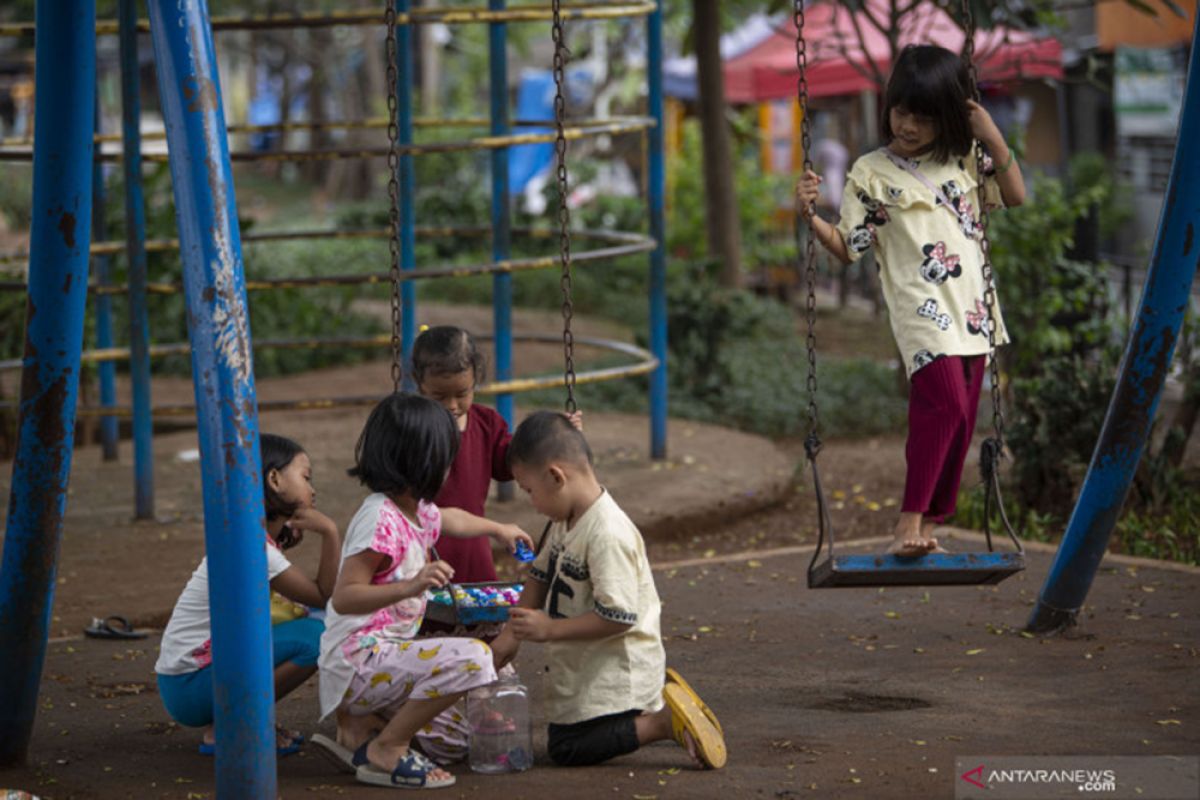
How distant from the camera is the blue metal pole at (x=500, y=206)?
6.89m

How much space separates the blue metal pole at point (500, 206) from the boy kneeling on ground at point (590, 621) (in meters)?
2.99

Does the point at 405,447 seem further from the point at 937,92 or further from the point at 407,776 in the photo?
the point at 937,92

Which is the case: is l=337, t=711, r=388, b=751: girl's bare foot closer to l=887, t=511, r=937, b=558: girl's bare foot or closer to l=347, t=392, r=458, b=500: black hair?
l=347, t=392, r=458, b=500: black hair

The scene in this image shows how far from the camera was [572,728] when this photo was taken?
3.91 meters

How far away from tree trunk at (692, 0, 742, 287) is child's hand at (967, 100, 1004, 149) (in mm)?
6845

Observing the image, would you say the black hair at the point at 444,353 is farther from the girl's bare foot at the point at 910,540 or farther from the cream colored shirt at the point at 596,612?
the girl's bare foot at the point at 910,540

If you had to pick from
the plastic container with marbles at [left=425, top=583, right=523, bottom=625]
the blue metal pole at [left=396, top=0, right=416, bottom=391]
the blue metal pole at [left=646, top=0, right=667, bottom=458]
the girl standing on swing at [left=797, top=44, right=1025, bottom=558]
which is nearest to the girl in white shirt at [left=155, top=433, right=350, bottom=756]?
the plastic container with marbles at [left=425, top=583, right=523, bottom=625]

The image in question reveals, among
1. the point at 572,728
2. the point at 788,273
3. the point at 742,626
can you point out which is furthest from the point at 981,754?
the point at 788,273

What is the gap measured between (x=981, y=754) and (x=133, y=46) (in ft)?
14.9

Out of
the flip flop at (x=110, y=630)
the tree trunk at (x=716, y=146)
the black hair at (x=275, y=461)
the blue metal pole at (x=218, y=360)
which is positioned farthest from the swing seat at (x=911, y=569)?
the tree trunk at (x=716, y=146)

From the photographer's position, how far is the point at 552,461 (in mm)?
3795

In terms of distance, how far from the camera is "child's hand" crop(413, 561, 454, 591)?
3.58 meters

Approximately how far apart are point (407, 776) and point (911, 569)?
4.71 feet

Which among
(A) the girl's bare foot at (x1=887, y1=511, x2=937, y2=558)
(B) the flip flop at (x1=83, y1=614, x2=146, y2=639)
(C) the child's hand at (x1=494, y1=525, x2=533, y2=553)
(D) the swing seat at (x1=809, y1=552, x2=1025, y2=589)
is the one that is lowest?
(B) the flip flop at (x1=83, y1=614, x2=146, y2=639)
